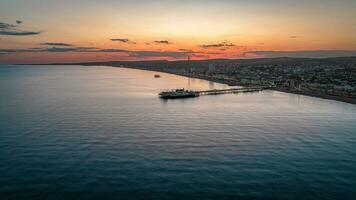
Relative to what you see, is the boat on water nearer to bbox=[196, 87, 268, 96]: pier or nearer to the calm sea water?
bbox=[196, 87, 268, 96]: pier

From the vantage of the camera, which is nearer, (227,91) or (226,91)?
(226,91)

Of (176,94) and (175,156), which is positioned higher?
(176,94)

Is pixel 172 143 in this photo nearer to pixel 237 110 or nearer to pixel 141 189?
pixel 141 189

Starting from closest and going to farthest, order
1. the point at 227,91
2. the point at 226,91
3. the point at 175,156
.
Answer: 1. the point at 175,156
2. the point at 226,91
3. the point at 227,91

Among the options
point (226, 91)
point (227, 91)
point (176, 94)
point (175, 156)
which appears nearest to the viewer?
point (175, 156)

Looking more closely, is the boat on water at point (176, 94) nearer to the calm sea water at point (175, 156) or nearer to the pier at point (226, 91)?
the pier at point (226, 91)

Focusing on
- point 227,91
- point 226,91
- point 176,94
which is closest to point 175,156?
point 176,94

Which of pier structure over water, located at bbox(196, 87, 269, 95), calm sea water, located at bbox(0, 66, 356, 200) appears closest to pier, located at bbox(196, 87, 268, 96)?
pier structure over water, located at bbox(196, 87, 269, 95)

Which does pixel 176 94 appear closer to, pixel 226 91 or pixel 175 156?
pixel 226 91

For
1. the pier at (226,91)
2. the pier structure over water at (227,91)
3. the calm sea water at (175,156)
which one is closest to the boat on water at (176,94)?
the pier at (226,91)
